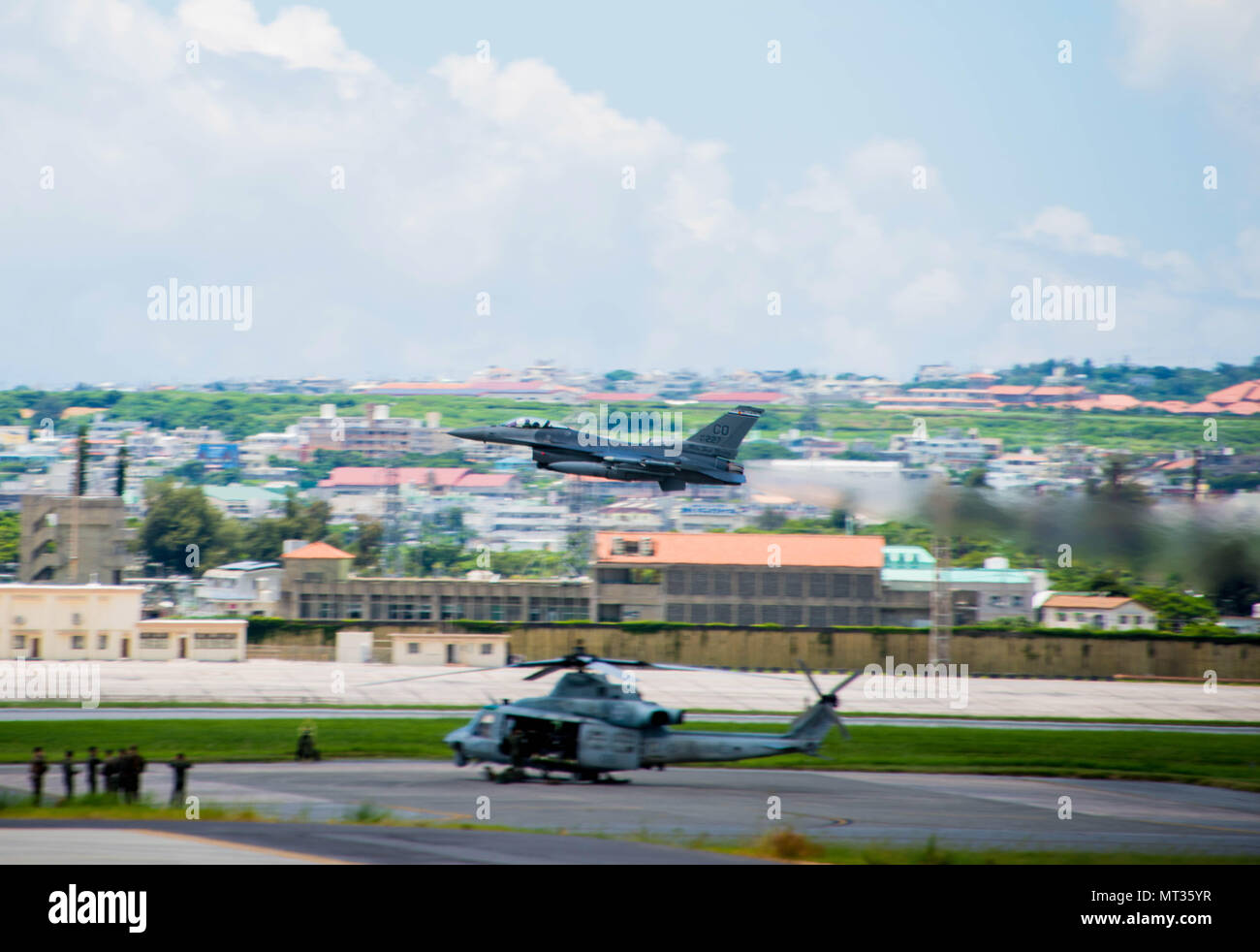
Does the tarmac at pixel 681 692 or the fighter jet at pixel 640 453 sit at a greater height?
the fighter jet at pixel 640 453

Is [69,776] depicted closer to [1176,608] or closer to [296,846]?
[296,846]

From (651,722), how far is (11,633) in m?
49.6

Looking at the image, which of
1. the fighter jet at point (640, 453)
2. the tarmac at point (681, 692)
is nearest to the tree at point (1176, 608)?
the tarmac at point (681, 692)

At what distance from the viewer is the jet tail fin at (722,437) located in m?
48.8

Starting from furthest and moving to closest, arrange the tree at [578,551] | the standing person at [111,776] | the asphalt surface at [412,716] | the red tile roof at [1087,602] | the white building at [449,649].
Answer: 1. the tree at [578,551]
2. the red tile roof at [1087,602]
3. the white building at [449,649]
4. the asphalt surface at [412,716]
5. the standing person at [111,776]

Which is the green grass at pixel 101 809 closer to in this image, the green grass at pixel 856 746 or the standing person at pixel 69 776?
the standing person at pixel 69 776

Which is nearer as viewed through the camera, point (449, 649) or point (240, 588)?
point (449, 649)

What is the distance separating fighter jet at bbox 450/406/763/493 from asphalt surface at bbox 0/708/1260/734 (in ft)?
32.7

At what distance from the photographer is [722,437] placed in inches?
1929

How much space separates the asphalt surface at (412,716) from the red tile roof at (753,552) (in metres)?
30.7

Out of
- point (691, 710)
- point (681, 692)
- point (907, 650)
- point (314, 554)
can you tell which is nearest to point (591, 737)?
point (691, 710)

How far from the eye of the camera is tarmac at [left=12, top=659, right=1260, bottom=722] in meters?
53.0

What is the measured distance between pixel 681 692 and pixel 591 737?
27.5m
